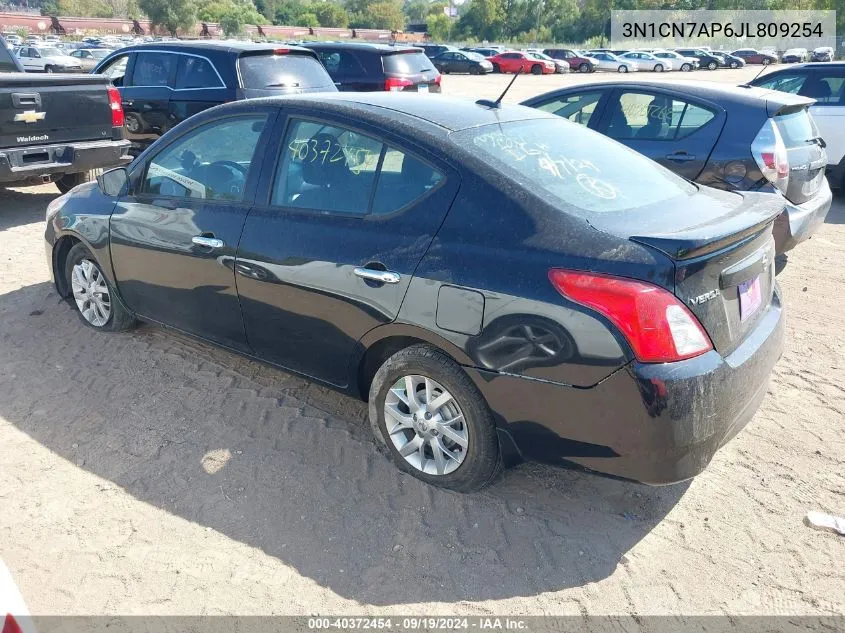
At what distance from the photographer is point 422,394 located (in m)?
3.21

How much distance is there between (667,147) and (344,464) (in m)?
4.06

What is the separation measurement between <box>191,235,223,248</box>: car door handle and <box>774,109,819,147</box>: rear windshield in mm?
4393

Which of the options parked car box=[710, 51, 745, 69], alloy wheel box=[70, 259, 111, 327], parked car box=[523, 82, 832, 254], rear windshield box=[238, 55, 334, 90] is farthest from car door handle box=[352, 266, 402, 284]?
parked car box=[710, 51, 745, 69]

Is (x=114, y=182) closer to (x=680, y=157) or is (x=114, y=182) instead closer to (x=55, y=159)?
(x=55, y=159)

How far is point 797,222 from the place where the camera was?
5.51 metres

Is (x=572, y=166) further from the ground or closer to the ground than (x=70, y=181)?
further from the ground

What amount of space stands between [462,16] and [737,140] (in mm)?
91981

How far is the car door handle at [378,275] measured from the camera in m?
3.08

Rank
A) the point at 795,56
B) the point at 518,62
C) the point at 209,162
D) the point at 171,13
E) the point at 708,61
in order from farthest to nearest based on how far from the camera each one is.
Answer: the point at 171,13, the point at 795,56, the point at 708,61, the point at 518,62, the point at 209,162

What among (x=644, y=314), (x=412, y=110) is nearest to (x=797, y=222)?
(x=412, y=110)

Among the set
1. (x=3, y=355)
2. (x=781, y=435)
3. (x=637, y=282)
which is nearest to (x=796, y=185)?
(x=781, y=435)

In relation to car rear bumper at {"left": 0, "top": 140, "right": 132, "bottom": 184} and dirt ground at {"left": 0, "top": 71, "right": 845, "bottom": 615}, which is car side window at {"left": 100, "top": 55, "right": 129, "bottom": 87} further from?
dirt ground at {"left": 0, "top": 71, "right": 845, "bottom": 615}

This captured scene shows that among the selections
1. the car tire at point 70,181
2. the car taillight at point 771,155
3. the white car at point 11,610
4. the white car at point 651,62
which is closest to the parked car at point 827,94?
the car taillight at point 771,155

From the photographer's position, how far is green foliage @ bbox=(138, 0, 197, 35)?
65312 mm
